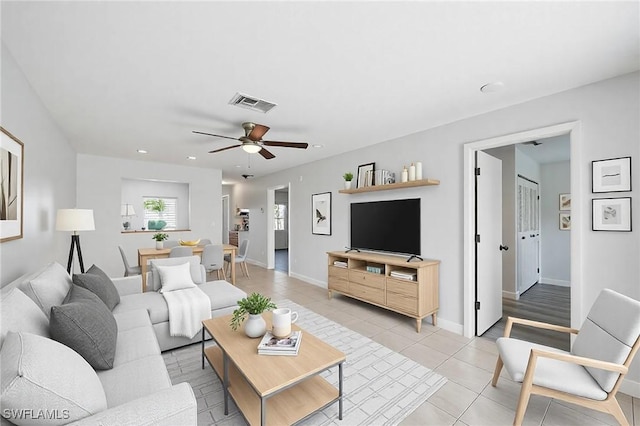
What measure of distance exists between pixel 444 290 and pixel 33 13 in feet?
14.0

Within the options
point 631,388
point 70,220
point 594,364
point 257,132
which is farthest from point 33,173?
point 631,388

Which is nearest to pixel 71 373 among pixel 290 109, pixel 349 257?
pixel 290 109

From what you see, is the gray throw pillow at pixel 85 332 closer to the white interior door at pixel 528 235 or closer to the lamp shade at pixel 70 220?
the lamp shade at pixel 70 220

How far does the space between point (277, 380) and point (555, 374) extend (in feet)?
5.66

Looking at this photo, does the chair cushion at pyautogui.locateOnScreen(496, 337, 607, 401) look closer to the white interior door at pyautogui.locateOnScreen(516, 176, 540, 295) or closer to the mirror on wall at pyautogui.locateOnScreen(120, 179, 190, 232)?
the white interior door at pyautogui.locateOnScreen(516, 176, 540, 295)

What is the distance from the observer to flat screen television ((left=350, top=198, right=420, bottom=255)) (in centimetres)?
376

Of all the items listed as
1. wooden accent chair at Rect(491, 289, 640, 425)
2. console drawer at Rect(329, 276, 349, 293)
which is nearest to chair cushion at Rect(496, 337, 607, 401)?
wooden accent chair at Rect(491, 289, 640, 425)

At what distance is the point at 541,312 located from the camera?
13.1ft

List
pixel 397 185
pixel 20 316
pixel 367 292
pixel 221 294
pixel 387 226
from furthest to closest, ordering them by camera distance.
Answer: pixel 387 226, pixel 367 292, pixel 397 185, pixel 221 294, pixel 20 316

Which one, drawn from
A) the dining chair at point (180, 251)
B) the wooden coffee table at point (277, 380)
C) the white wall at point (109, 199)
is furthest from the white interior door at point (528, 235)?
the white wall at point (109, 199)

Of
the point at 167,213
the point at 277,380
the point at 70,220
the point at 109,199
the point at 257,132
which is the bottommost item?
the point at 277,380

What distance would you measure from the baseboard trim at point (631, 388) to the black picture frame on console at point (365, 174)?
3.15 meters

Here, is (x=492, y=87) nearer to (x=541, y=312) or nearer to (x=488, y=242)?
(x=488, y=242)

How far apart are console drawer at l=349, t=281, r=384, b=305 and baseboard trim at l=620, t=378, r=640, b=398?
218 centimetres
